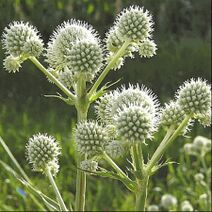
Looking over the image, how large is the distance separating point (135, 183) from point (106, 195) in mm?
3071

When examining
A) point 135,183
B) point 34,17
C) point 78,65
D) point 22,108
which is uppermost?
point 34,17

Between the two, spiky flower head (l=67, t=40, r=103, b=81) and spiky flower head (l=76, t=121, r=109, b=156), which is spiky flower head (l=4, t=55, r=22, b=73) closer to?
spiky flower head (l=67, t=40, r=103, b=81)

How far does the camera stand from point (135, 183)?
187cm

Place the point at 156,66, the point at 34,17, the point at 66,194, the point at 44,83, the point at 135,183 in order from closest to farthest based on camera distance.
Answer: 1. the point at 135,183
2. the point at 66,194
3. the point at 44,83
4. the point at 156,66
5. the point at 34,17

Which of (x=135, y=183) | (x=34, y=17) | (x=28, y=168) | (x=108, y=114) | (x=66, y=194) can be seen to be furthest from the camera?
(x=34, y=17)

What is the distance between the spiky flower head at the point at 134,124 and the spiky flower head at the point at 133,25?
26 centimetres

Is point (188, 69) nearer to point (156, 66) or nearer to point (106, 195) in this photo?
point (156, 66)

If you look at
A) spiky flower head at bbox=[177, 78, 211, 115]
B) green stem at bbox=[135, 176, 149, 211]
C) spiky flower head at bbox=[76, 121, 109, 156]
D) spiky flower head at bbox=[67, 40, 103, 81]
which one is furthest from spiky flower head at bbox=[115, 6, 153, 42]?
green stem at bbox=[135, 176, 149, 211]

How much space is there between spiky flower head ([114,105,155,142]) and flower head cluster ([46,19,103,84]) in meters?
0.17

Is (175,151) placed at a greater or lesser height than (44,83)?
lesser

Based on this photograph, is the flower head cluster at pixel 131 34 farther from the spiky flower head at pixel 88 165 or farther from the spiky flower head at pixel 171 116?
the spiky flower head at pixel 88 165

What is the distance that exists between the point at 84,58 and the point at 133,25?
0.23 m

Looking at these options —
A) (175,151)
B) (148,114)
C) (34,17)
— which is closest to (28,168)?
(175,151)

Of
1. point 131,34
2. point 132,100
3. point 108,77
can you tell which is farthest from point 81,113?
point 108,77
